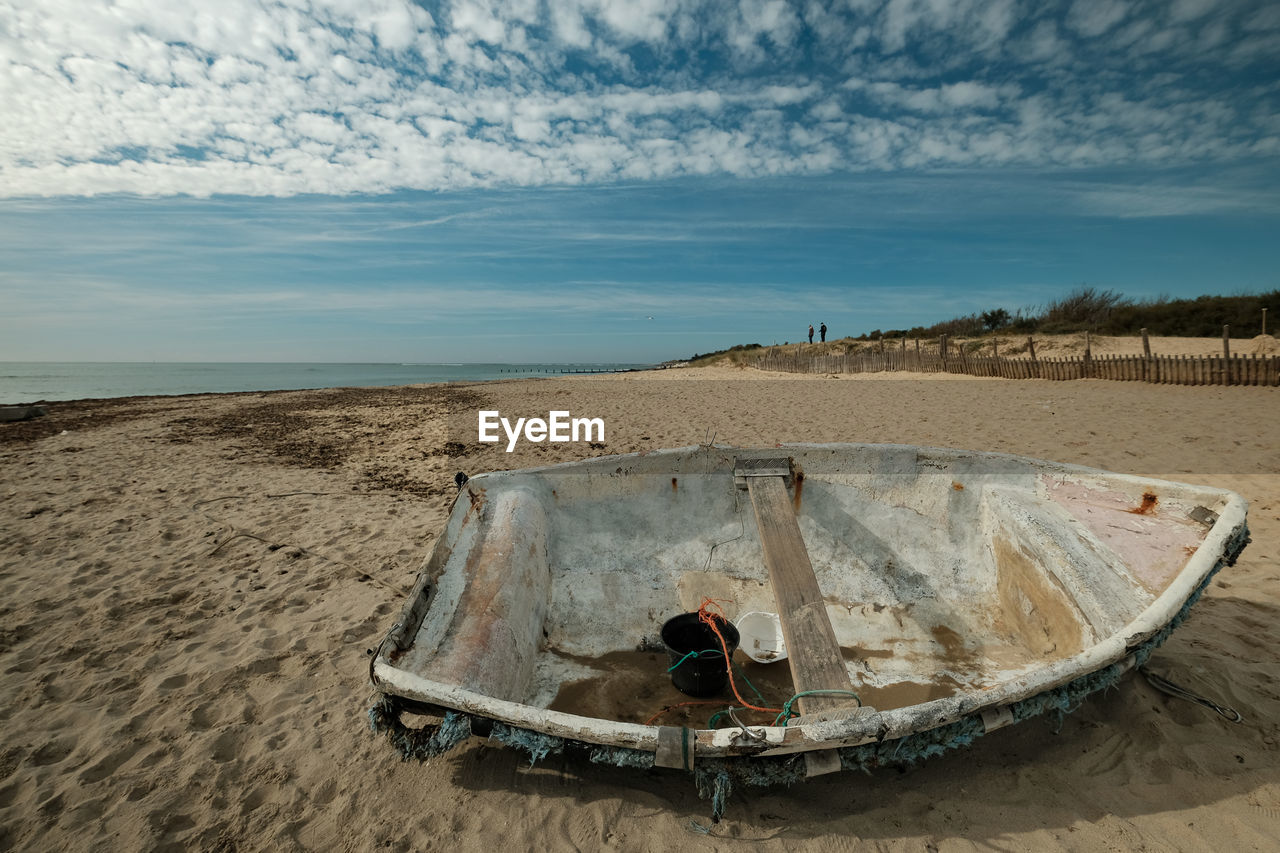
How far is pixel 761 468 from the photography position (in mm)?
3811

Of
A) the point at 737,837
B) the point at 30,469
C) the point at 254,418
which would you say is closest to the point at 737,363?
the point at 254,418

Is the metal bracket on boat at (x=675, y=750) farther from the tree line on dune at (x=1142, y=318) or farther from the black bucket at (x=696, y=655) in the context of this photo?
the tree line on dune at (x=1142, y=318)

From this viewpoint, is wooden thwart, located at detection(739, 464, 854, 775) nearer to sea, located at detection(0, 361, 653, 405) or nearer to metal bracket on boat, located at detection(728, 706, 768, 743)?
metal bracket on boat, located at detection(728, 706, 768, 743)

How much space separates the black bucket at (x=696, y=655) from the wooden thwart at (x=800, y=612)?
0.37 metres

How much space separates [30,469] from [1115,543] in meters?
12.4

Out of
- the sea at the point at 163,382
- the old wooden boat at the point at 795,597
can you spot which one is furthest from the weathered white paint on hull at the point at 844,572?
the sea at the point at 163,382

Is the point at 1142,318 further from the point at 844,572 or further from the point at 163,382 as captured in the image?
the point at 163,382

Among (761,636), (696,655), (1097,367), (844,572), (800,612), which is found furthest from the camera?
(1097,367)

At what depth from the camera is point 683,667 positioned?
8.93 ft

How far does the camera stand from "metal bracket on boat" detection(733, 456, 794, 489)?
3.76 metres

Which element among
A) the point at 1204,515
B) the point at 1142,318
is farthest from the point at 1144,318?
the point at 1204,515

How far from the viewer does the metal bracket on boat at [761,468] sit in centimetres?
376

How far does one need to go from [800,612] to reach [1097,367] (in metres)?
16.3

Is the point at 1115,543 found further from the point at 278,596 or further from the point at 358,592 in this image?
the point at 278,596
